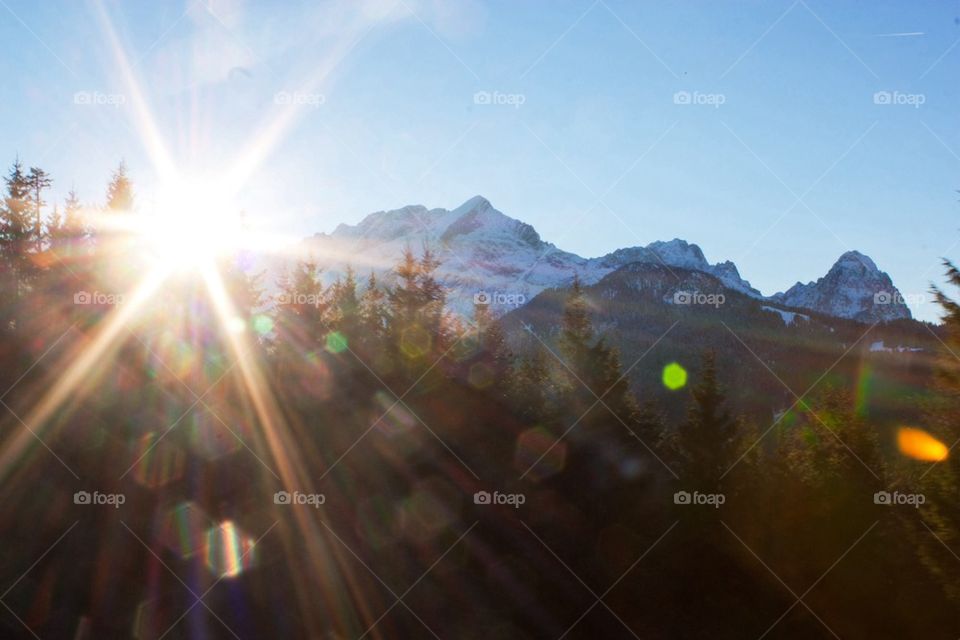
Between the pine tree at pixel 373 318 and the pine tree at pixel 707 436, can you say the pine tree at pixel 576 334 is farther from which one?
the pine tree at pixel 373 318

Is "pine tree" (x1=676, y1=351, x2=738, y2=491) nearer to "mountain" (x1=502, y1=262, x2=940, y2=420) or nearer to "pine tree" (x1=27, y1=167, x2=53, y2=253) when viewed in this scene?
"mountain" (x1=502, y1=262, x2=940, y2=420)

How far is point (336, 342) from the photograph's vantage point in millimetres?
30141

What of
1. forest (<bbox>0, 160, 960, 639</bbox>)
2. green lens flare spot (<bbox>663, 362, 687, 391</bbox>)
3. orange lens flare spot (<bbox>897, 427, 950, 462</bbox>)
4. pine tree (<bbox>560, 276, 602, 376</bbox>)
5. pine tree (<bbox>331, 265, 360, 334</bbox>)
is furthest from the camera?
green lens flare spot (<bbox>663, 362, 687, 391</bbox>)

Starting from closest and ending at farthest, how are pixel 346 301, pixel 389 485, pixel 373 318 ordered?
pixel 389 485 < pixel 373 318 < pixel 346 301

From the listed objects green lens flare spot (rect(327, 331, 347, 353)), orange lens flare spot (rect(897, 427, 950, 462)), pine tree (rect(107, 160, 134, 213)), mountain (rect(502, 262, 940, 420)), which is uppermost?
pine tree (rect(107, 160, 134, 213))

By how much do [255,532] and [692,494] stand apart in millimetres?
14674

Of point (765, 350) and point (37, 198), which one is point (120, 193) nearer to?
point (37, 198)

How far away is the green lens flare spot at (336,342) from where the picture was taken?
29.6 meters

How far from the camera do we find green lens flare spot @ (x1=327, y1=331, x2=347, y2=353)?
2959cm

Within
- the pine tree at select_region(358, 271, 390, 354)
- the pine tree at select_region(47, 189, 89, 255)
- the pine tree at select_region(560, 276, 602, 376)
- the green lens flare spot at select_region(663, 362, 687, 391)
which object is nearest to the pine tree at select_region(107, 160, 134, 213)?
the pine tree at select_region(47, 189, 89, 255)

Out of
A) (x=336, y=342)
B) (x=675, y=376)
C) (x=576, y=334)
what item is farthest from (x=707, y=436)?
(x=675, y=376)

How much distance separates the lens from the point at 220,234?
113 feet

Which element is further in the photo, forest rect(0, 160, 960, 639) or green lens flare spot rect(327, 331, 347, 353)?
green lens flare spot rect(327, 331, 347, 353)

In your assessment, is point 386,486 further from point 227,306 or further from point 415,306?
point 227,306
